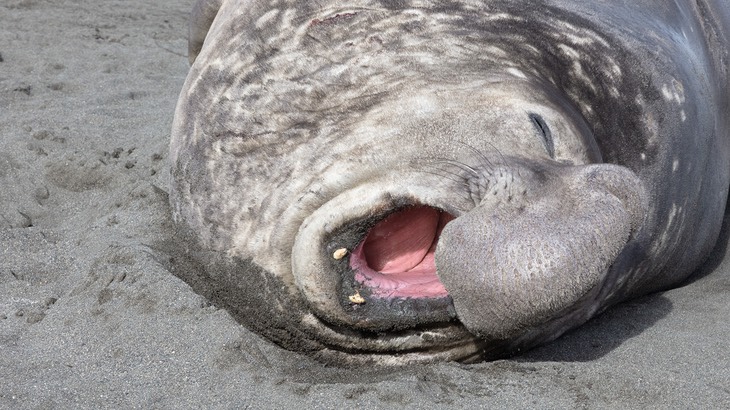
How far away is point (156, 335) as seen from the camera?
302 centimetres

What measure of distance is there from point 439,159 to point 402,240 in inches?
12.5

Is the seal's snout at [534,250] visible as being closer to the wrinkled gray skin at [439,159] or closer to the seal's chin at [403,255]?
the wrinkled gray skin at [439,159]

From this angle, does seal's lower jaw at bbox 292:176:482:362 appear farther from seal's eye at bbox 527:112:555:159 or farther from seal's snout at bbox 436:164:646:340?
seal's eye at bbox 527:112:555:159

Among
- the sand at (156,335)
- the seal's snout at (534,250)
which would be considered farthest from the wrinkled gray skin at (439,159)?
the sand at (156,335)

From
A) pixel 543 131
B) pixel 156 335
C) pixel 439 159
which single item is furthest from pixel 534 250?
pixel 156 335

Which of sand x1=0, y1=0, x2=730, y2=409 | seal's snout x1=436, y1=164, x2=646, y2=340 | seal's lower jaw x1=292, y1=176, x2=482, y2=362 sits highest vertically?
seal's snout x1=436, y1=164, x2=646, y2=340

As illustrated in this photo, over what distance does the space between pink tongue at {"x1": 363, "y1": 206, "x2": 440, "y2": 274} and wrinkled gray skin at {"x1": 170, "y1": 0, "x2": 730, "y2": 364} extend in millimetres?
184

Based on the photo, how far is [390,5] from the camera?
3.30 m

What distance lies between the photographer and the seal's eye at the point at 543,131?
3.05 m

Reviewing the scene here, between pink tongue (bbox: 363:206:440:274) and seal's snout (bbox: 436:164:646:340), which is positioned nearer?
seal's snout (bbox: 436:164:646:340)

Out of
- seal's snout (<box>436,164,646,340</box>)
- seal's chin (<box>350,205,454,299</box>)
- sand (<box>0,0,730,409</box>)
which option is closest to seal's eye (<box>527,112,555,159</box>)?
seal's snout (<box>436,164,646,340</box>)

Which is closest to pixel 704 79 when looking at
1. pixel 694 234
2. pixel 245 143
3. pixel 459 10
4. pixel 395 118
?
pixel 694 234

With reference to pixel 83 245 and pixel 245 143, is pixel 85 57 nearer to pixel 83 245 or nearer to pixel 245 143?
pixel 83 245

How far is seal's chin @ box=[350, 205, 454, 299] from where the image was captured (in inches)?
116
